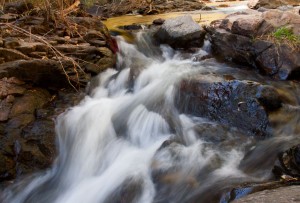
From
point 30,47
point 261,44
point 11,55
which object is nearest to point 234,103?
point 261,44

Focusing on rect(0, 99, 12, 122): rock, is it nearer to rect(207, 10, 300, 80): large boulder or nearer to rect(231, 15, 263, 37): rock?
rect(207, 10, 300, 80): large boulder

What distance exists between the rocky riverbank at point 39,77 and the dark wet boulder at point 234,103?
1.88 metres

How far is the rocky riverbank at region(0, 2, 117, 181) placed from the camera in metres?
4.32

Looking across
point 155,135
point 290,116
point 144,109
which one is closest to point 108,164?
point 155,135

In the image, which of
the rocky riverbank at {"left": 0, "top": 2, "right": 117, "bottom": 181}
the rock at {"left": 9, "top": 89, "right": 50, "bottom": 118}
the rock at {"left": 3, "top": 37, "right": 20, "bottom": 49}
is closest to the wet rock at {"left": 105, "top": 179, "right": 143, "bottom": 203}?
the rocky riverbank at {"left": 0, "top": 2, "right": 117, "bottom": 181}

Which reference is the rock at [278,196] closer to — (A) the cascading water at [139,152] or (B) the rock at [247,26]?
(A) the cascading water at [139,152]

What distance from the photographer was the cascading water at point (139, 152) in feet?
12.4

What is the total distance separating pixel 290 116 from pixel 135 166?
7.56ft

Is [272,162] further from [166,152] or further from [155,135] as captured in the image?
[155,135]

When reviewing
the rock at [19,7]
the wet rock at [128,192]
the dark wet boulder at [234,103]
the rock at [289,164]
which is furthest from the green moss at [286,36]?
the rock at [19,7]

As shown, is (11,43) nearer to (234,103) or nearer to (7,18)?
(7,18)

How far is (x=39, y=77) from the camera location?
5.18 meters

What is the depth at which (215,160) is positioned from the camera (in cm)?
407

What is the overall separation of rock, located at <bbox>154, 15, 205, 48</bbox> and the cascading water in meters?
1.23
